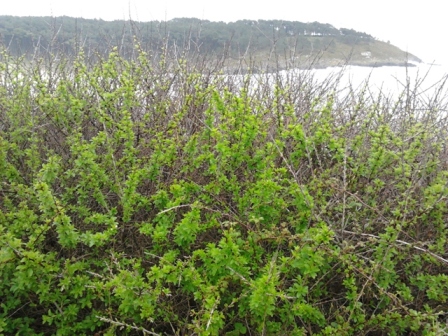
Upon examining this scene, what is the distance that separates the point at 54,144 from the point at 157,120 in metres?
0.91

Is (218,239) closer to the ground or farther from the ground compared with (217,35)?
closer to the ground

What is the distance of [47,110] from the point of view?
2967 mm

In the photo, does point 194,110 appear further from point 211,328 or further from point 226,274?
point 211,328

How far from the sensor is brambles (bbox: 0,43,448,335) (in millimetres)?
1902

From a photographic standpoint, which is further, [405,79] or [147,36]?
[147,36]

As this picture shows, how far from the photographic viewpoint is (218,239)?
252 centimetres

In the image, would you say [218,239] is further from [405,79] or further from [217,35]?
[217,35]

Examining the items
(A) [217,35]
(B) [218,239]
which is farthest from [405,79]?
(A) [217,35]

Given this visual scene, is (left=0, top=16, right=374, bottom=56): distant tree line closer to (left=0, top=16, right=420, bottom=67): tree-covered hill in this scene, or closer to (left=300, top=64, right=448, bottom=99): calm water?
(left=0, top=16, right=420, bottom=67): tree-covered hill

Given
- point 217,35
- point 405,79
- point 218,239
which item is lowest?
point 218,239

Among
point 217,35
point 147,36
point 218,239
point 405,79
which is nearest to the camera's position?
point 218,239

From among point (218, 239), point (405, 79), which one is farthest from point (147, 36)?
point (218, 239)

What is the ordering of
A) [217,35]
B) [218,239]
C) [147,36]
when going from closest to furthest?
[218,239]
[147,36]
[217,35]

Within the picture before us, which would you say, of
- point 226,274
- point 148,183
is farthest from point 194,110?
point 226,274
